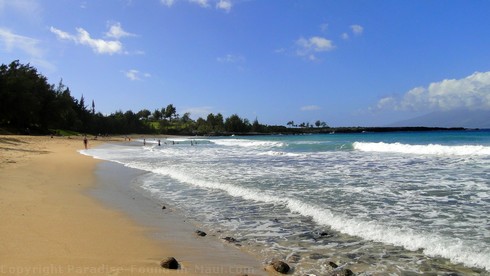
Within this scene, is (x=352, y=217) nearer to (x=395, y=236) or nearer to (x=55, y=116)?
(x=395, y=236)

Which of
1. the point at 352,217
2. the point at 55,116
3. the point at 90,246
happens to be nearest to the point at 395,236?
the point at 352,217

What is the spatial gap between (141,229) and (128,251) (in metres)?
1.51

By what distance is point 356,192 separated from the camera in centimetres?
1036

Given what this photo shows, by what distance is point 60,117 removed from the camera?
244 feet

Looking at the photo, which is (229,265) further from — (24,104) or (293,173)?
(24,104)

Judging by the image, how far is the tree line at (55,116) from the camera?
59906mm

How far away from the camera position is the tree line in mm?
59906

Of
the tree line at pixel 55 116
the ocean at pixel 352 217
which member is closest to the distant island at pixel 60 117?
the tree line at pixel 55 116

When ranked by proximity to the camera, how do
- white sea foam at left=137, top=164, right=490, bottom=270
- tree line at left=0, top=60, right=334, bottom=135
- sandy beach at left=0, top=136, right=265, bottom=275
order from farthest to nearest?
tree line at left=0, top=60, right=334, bottom=135 → white sea foam at left=137, top=164, right=490, bottom=270 → sandy beach at left=0, top=136, right=265, bottom=275

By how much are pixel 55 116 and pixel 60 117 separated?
2581 millimetres

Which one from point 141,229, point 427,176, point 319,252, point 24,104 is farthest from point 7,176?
point 24,104

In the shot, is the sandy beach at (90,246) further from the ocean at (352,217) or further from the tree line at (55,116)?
the tree line at (55,116)

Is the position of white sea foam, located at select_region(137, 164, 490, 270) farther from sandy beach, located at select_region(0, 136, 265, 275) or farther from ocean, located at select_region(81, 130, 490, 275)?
sandy beach, located at select_region(0, 136, 265, 275)

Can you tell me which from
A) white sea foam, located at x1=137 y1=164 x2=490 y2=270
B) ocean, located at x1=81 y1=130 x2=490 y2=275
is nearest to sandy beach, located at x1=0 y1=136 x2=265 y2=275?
ocean, located at x1=81 y1=130 x2=490 y2=275
